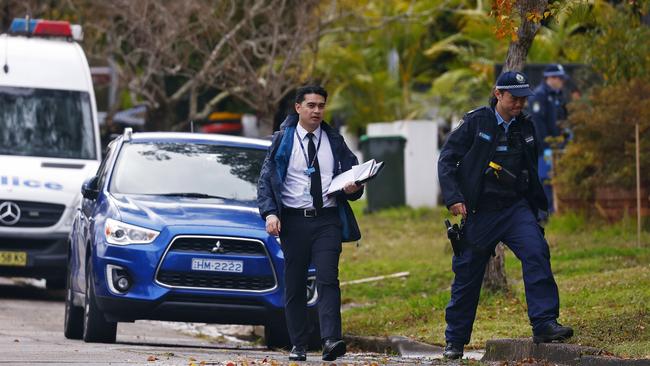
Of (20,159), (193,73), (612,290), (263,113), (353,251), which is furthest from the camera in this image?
(193,73)

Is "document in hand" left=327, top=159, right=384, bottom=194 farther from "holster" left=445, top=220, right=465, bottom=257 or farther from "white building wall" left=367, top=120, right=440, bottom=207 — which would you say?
"white building wall" left=367, top=120, right=440, bottom=207

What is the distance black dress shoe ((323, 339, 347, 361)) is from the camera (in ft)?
34.7

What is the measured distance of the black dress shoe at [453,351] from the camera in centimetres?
1084

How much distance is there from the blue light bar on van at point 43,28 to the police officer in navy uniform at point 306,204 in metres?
9.33

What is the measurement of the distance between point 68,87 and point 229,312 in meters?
7.60

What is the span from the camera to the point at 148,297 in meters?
12.1

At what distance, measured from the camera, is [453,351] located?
35.6 ft

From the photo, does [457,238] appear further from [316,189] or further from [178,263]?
[178,263]

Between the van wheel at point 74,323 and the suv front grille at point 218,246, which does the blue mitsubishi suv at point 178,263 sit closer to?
the suv front grille at point 218,246

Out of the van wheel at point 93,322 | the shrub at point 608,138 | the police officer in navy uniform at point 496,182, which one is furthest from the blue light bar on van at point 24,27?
the police officer in navy uniform at point 496,182

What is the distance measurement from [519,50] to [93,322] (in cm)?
410

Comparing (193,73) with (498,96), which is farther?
(193,73)

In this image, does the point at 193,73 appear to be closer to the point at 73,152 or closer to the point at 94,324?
the point at 73,152

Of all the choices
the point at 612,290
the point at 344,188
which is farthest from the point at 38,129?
the point at 344,188
